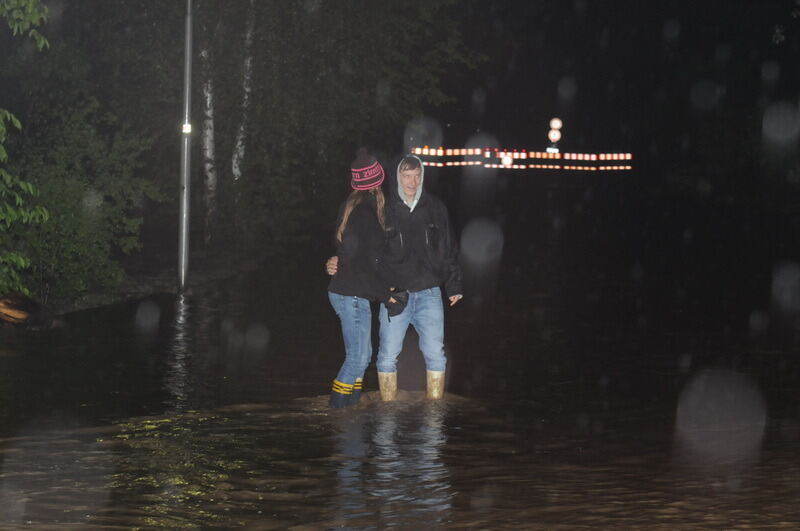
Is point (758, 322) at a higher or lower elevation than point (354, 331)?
higher

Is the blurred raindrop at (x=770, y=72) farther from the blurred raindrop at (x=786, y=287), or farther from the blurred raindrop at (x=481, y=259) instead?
the blurred raindrop at (x=786, y=287)

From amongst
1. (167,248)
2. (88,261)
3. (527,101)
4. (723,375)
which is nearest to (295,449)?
(723,375)

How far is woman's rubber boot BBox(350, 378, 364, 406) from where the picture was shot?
1097cm

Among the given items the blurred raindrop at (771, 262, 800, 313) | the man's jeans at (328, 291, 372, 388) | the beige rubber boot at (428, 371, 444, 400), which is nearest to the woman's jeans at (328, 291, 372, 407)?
the man's jeans at (328, 291, 372, 388)

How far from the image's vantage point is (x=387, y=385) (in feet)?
36.6

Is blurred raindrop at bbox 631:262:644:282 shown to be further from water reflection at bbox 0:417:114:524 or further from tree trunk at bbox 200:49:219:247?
water reflection at bbox 0:417:114:524

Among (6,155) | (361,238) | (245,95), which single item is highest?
(245,95)

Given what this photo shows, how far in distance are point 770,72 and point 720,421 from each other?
122 ft

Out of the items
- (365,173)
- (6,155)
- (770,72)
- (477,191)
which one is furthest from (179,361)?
(477,191)

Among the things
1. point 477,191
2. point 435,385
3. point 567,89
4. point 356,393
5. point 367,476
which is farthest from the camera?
point 567,89

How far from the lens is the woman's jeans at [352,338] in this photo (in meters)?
10.7

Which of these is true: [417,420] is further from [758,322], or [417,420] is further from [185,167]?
[185,167]

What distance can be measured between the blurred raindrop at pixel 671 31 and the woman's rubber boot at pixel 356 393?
42489 mm

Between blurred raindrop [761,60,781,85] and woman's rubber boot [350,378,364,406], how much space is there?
3613 cm
